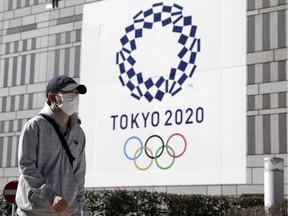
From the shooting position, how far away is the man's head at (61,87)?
16.9 ft

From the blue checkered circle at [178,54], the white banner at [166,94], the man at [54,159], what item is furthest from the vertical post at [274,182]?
the man at [54,159]

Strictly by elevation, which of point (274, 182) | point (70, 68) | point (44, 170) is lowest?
point (44, 170)

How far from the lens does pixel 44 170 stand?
5.01 metres

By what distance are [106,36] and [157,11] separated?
2.31m

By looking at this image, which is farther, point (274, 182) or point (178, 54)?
point (178, 54)

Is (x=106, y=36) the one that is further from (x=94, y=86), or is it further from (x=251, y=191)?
(x=251, y=191)

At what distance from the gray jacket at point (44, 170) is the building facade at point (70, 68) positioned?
15271mm

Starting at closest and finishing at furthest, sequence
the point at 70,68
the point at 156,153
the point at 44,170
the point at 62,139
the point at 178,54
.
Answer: the point at 44,170 < the point at 62,139 < the point at 156,153 < the point at 178,54 < the point at 70,68

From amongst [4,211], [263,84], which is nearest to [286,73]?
[263,84]

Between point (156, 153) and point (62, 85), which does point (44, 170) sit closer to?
point (62, 85)

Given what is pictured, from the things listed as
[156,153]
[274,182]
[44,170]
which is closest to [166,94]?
[156,153]

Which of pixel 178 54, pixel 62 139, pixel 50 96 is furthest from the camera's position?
pixel 178 54

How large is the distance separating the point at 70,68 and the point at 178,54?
509 cm

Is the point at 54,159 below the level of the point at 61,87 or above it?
below
